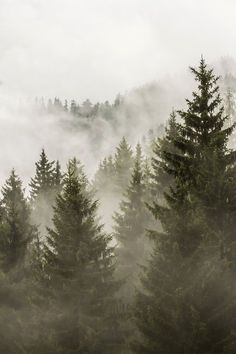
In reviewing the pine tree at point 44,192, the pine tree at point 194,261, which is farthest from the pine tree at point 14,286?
the pine tree at point 44,192

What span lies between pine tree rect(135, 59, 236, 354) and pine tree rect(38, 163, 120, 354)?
5.11m

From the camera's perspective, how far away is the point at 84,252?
2598 centimetres

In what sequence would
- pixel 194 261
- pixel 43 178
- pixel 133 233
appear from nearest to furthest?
pixel 194 261, pixel 133 233, pixel 43 178

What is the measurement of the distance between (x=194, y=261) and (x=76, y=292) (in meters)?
7.82

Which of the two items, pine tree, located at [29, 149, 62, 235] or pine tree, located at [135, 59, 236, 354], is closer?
pine tree, located at [135, 59, 236, 354]

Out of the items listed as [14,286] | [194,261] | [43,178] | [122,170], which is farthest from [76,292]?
[43,178]

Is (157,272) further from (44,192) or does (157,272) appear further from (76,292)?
(44,192)

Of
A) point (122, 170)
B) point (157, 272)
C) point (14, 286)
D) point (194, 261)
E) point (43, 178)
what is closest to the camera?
point (194, 261)

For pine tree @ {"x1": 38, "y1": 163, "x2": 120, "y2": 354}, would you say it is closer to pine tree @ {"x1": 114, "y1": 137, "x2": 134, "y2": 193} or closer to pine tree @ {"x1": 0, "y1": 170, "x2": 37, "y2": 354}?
pine tree @ {"x1": 0, "y1": 170, "x2": 37, "y2": 354}

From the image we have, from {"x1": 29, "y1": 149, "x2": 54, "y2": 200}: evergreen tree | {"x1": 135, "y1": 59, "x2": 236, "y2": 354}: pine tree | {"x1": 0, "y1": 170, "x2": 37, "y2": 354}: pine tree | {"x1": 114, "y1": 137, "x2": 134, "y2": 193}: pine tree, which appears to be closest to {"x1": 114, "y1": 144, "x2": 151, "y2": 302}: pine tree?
{"x1": 0, "y1": 170, "x2": 37, "y2": 354}: pine tree

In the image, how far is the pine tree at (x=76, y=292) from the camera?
82.6 ft

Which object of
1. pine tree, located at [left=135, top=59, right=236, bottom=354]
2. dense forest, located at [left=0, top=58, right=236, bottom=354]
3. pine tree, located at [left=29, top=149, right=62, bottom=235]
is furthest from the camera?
pine tree, located at [left=29, top=149, right=62, bottom=235]

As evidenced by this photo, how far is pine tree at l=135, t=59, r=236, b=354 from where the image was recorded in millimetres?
19234

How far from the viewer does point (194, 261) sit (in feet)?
66.0
